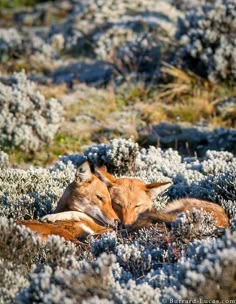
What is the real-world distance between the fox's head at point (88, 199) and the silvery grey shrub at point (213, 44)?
7795 mm

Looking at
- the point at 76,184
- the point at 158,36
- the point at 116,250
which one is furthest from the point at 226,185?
the point at 158,36

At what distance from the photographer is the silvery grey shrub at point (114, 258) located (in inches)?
194

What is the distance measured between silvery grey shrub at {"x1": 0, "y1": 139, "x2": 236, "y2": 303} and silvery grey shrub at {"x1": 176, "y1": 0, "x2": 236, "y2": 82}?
21.7 ft

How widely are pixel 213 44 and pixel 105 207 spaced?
8.79m

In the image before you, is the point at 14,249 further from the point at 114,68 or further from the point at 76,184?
the point at 114,68

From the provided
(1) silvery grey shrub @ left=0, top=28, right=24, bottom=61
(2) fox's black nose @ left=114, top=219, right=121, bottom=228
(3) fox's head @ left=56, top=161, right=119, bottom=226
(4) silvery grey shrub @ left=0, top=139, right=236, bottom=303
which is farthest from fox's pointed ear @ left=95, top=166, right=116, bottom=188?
(1) silvery grey shrub @ left=0, top=28, right=24, bottom=61

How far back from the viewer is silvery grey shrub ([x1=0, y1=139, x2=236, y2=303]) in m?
4.93

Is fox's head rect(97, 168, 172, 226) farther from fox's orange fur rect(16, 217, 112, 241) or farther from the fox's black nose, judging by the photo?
fox's orange fur rect(16, 217, 112, 241)

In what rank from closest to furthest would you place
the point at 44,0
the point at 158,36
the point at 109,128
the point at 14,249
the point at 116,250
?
the point at 14,249, the point at 116,250, the point at 109,128, the point at 158,36, the point at 44,0

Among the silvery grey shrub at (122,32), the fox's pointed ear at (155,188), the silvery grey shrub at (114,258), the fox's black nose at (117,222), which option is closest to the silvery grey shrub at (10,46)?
→ the silvery grey shrub at (122,32)

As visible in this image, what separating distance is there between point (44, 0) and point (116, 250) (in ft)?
93.4

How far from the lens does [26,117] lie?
13.3 metres

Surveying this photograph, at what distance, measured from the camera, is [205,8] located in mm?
16766

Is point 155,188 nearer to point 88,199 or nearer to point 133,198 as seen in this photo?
point 133,198
